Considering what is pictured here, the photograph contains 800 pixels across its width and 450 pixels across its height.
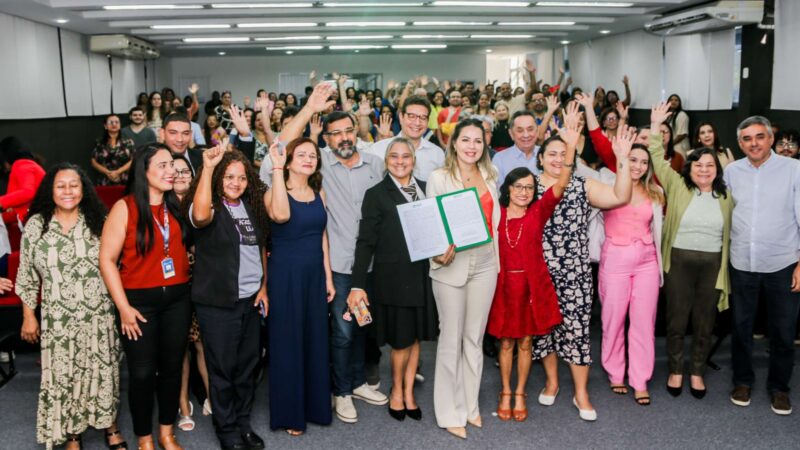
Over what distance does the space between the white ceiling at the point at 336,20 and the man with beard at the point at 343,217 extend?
5.62 meters

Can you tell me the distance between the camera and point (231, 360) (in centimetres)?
320

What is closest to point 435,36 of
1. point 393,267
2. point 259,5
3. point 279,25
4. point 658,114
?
point 279,25

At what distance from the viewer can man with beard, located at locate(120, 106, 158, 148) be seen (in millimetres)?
7926

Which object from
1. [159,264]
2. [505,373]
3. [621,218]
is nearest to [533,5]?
[621,218]

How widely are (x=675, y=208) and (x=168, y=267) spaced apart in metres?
2.82

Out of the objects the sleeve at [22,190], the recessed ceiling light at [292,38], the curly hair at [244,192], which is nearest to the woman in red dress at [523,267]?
the curly hair at [244,192]

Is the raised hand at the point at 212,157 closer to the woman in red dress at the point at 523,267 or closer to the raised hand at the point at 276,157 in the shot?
the raised hand at the point at 276,157

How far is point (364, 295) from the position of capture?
11.1 ft

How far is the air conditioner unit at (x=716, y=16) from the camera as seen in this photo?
891 centimetres

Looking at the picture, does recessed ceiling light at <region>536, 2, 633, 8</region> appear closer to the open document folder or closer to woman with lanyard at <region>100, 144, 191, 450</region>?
the open document folder

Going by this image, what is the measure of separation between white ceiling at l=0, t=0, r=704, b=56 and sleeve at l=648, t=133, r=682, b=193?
560 cm

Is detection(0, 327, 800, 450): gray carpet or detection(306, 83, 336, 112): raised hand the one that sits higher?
detection(306, 83, 336, 112): raised hand

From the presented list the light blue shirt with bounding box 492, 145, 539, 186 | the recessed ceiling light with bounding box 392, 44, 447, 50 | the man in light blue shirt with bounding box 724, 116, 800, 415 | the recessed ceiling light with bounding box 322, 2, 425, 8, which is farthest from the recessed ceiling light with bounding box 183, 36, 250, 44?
the man in light blue shirt with bounding box 724, 116, 800, 415

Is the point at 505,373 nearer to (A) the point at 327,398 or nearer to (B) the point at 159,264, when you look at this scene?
(A) the point at 327,398
